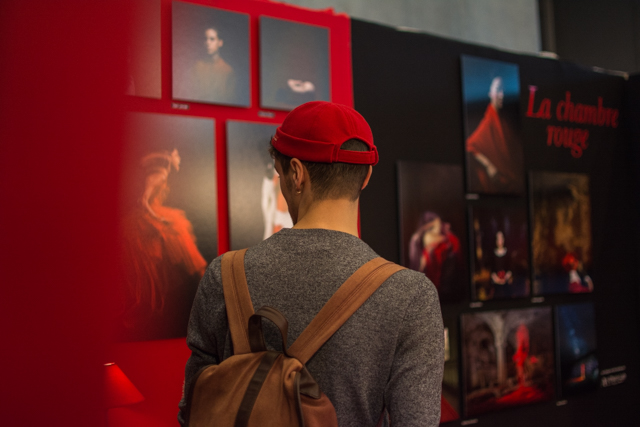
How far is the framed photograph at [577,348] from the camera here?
11.4ft

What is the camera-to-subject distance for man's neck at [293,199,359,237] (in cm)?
117

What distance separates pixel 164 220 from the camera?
90.6 inches

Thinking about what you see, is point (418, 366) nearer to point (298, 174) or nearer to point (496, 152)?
point (298, 174)

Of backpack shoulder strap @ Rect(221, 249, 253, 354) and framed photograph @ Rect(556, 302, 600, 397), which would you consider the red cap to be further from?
framed photograph @ Rect(556, 302, 600, 397)

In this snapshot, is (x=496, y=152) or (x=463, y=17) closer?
(x=496, y=152)

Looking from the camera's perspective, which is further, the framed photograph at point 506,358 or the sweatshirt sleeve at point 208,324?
the framed photograph at point 506,358

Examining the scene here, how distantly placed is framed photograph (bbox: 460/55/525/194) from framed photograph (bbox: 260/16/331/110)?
1.02 metres

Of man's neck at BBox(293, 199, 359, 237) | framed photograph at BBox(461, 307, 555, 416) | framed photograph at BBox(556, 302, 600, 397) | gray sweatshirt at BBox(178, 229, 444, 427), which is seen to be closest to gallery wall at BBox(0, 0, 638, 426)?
gray sweatshirt at BBox(178, 229, 444, 427)

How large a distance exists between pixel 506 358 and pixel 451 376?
44cm

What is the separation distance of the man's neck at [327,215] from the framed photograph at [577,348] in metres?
2.84

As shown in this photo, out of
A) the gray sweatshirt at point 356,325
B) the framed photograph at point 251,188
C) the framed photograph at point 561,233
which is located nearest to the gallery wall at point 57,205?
the framed photograph at point 251,188

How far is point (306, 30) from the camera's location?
2.68 metres

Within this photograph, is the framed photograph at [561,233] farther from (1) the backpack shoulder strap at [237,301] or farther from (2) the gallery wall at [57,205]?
(1) the backpack shoulder strap at [237,301]

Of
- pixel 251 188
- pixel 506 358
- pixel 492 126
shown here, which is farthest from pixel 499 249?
pixel 251 188
